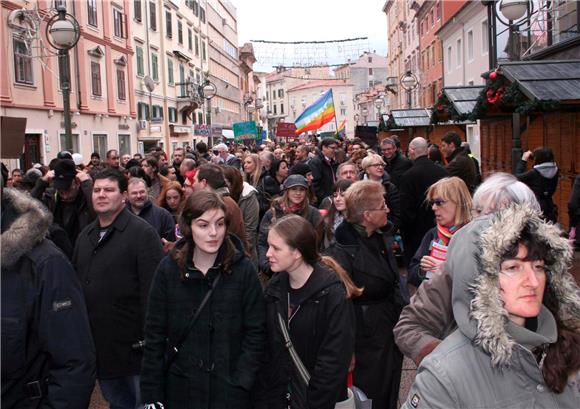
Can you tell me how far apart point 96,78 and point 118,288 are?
23582 mm

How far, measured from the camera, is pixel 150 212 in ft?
18.5

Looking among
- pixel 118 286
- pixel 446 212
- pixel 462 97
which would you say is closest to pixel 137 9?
pixel 462 97

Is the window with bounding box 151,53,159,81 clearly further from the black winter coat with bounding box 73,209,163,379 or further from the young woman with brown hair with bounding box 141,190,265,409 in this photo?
the young woman with brown hair with bounding box 141,190,265,409

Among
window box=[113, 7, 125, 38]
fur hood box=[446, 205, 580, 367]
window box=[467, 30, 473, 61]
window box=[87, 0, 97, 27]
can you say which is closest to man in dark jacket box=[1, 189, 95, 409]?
fur hood box=[446, 205, 580, 367]

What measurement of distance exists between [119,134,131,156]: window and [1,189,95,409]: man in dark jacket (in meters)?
26.8

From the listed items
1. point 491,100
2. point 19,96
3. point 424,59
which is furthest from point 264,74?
point 491,100

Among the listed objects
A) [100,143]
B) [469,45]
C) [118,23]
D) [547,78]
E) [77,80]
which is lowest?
[547,78]

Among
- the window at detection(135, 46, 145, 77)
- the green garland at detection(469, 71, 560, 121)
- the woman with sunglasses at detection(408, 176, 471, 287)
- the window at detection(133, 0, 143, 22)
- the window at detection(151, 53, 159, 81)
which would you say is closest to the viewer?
the woman with sunglasses at detection(408, 176, 471, 287)

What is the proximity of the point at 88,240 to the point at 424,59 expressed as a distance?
4078cm

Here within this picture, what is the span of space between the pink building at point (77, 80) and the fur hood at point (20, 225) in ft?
27.9

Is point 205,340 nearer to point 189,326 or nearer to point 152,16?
point 189,326

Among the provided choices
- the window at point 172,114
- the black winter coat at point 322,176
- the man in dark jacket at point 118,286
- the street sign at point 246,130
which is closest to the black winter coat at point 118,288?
the man in dark jacket at point 118,286

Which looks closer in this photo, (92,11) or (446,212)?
(446,212)

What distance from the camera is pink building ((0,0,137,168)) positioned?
59.3ft
